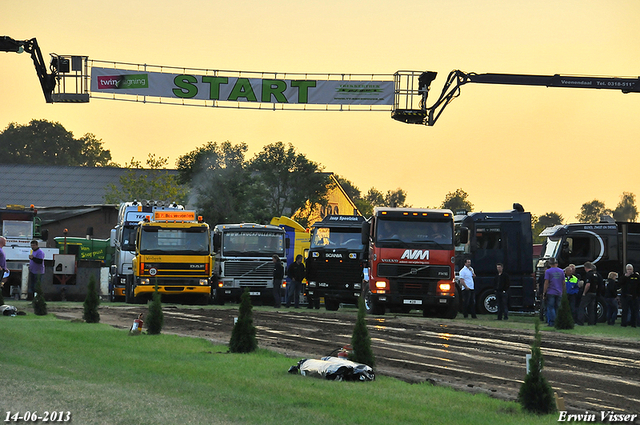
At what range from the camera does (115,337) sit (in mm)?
16016

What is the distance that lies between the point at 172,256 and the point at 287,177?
37.7m

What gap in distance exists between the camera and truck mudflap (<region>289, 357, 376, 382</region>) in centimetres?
1102

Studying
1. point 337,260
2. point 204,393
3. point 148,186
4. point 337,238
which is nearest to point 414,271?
point 337,260

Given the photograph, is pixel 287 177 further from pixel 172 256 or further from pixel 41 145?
pixel 41 145

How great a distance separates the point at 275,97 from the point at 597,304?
12.8m

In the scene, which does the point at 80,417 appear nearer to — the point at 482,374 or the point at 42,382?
the point at 42,382

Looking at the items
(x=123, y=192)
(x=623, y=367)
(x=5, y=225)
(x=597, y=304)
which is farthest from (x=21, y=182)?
(x=623, y=367)

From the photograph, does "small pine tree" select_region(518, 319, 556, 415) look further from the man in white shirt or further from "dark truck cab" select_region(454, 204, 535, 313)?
"dark truck cab" select_region(454, 204, 535, 313)

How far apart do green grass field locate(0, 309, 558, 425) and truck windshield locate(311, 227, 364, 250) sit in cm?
1678

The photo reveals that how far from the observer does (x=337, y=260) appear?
100ft

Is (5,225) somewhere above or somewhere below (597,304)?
above

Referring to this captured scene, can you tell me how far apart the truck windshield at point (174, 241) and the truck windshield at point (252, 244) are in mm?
1273

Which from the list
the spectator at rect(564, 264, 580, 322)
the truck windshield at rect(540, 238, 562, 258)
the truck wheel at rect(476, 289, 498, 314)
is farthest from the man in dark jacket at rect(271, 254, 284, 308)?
the spectator at rect(564, 264, 580, 322)

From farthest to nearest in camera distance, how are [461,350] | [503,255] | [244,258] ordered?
1. [244,258]
2. [503,255]
3. [461,350]
